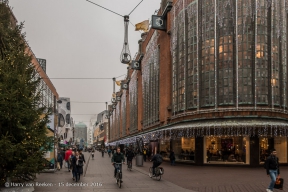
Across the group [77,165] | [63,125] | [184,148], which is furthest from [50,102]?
[77,165]

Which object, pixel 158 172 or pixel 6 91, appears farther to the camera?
pixel 158 172

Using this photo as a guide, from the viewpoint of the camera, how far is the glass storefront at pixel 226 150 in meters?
30.4

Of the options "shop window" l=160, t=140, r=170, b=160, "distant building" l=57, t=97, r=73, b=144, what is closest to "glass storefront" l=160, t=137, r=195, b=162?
"shop window" l=160, t=140, r=170, b=160

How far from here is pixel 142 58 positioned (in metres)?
60.3

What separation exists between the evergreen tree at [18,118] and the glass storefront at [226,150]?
2005 cm

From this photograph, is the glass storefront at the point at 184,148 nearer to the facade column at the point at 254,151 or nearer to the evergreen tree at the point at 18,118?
the facade column at the point at 254,151

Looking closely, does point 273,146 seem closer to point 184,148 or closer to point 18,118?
point 184,148

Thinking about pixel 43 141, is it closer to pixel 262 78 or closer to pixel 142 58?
pixel 262 78

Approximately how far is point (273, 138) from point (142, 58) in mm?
32643

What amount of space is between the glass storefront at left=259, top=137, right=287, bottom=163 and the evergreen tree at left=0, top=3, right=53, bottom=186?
21.4 metres

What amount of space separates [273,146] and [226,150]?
4.20m

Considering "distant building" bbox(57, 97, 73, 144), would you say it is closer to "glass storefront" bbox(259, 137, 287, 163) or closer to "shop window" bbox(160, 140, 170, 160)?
"shop window" bbox(160, 140, 170, 160)

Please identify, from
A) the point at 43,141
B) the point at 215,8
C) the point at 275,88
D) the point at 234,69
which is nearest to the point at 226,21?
the point at 215,8

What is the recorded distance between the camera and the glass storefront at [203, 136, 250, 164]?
30.4 meters
